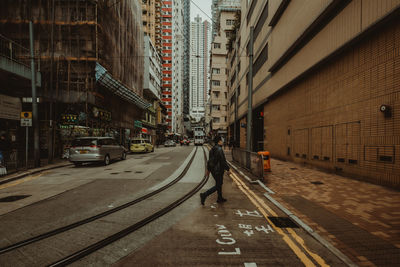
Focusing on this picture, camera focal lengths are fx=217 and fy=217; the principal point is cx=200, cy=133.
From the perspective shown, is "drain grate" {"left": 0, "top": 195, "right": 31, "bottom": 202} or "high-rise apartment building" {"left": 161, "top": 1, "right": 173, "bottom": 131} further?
"high-rise apartment building" {"left": 161, "top": 1, "right": 173, "bottom": 131}

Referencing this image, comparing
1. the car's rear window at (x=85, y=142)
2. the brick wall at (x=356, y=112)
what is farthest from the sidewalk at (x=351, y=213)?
the car's rear window at (x=85, y=142)

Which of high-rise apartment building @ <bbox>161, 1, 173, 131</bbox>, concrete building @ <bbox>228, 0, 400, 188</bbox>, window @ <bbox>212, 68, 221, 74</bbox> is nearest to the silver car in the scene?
concrete building @ <bbox>228, 0, 400, 188</bbox>

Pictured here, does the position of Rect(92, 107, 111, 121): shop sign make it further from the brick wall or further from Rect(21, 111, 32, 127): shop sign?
the brick wall

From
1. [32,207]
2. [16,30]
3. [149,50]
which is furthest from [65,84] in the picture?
[149,50]

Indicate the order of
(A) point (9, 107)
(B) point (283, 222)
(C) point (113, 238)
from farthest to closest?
(A) point (9, 107), (B) point (283, 222), (C) point (113, 238)

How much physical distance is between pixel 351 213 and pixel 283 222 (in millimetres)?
1710

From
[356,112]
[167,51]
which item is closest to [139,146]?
[356,112]

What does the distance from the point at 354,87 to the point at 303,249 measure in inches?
315

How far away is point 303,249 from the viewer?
3330 mm

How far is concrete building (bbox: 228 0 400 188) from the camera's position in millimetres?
7094

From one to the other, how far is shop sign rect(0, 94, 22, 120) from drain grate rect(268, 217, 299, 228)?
57.2ft

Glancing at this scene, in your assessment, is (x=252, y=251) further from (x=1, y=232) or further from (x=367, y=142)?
(x=367, y=142)

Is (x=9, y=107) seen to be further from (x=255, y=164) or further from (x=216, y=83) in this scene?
(x=216, y=83)

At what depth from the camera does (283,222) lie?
176 inches
